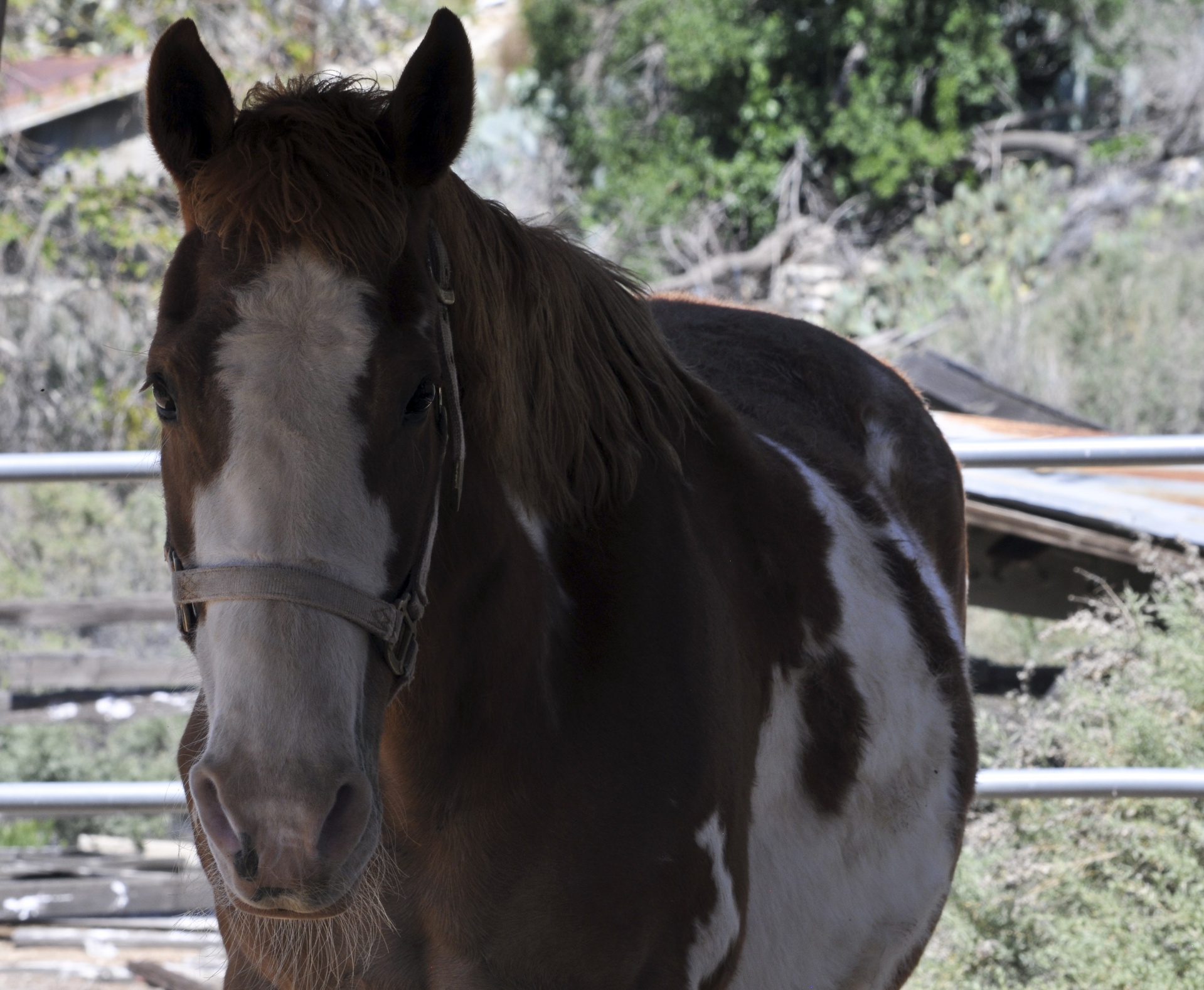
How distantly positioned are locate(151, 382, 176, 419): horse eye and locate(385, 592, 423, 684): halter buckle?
1.09 ft

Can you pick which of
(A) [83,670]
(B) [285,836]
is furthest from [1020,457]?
(A) [83,670]

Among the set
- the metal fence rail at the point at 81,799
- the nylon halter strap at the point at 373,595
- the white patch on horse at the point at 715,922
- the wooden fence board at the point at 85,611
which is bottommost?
the wooden fence board at the point at 85,611

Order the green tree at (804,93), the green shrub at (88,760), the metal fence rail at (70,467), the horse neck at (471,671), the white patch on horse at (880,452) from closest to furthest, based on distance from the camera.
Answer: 1. the horse neck at (471,671)
2. the white patch on horse at (880,452)
3. the metal fence rail at (70,467)
4. the green shrub at (88,760)
5. the green tree at (804,93)

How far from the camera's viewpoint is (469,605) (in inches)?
59.9

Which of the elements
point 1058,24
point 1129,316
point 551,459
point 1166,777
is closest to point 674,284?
point 1129,316

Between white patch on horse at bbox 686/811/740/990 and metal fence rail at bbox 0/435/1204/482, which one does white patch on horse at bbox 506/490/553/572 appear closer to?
white patch on horse at bbox 686/811/740/990

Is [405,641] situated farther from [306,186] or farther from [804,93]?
[804,93]

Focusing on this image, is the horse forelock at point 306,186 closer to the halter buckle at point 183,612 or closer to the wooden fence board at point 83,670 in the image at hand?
the halter buckle at point 183,612

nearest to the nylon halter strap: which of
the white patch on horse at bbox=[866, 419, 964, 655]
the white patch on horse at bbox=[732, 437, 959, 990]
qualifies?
the white patch on horse at bbox=[732, 437, 959, 990]

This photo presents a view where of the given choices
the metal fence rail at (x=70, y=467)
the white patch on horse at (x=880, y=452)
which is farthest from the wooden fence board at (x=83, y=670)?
the white patch on horse at (x=880, y=452)

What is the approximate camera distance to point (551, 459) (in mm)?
1608

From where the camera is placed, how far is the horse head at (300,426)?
3.86ft

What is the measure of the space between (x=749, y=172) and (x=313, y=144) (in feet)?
40.3

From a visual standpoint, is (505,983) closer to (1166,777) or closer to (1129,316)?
(1166,777)
